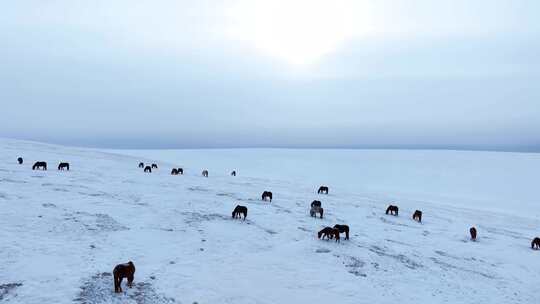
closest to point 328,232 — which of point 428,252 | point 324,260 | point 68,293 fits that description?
point 324,260

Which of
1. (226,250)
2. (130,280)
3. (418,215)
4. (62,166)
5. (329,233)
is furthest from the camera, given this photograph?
(62,166)

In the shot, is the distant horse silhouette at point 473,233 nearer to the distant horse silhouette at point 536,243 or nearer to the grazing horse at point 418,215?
the distant horse silhouette at point 536,243

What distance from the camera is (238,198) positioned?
30891mm

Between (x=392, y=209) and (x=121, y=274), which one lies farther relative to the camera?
(x=392, y=209)

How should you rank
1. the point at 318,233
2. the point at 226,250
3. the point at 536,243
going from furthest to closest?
the point at 536,243, the point at 318,233, the point at 226,250

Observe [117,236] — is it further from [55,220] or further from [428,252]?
[428,252]

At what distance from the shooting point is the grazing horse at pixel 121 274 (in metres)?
12.6

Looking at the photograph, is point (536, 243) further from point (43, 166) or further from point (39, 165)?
point (43, 166)

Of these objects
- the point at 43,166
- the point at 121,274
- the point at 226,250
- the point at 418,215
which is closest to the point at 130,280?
the point at 121,274

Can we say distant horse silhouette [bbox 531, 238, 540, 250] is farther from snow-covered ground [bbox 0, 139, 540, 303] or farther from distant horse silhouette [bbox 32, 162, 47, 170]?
distant horse silhouette [bbox 32, 162, 47, 170]

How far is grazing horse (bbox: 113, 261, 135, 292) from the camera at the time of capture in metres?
12.6

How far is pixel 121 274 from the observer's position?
1274 cm

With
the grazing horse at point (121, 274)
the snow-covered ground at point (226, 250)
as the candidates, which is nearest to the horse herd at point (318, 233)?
the grazing horse at point (121, 274)

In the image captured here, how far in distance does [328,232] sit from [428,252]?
5809 mm
